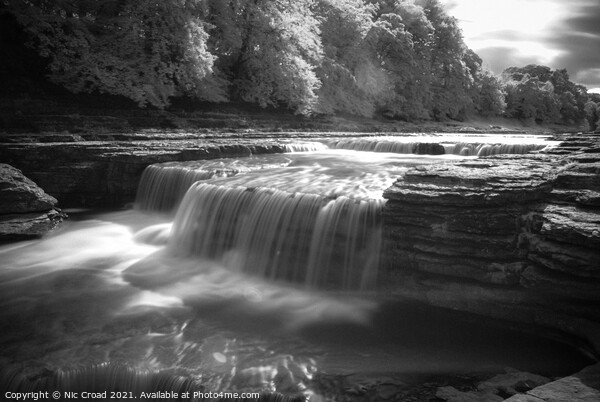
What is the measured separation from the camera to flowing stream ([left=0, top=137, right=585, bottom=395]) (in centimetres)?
409

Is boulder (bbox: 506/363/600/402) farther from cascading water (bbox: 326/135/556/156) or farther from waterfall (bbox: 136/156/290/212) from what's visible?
cascading water (bbox: 326/135/556/156)

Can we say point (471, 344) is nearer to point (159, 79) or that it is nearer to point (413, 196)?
point (413, 196)

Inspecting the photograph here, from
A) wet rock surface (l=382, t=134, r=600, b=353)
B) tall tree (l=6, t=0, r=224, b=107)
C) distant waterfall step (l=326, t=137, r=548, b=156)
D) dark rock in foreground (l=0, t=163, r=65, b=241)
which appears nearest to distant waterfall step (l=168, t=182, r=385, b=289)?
wet rock surface (l=382, t=134, r=600, b=353)

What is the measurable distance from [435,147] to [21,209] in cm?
1364

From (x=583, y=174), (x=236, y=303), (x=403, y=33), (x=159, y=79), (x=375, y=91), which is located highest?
(x=403, y=33)

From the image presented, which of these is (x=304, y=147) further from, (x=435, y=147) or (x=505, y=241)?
(x=505, y=241)

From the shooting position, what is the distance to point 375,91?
123 feet

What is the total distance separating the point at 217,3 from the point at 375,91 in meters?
18.7

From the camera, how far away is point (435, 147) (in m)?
15.6

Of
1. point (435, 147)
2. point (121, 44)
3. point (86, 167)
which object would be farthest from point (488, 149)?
point (121, 44)

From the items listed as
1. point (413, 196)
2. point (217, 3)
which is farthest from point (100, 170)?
point (217, 3)

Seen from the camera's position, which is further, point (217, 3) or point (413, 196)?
point (217, 3)

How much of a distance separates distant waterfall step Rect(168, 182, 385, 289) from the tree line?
13.3 metres

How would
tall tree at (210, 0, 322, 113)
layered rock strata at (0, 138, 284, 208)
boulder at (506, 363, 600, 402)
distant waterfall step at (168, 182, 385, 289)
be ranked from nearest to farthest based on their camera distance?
boulder at (506, 363, 600, 402)
distant waterfall step at (168, 182, 385, 289)
layered rock strata at (0, 138, 284, 208)
tall tree at (210, 0, 322, 113)
